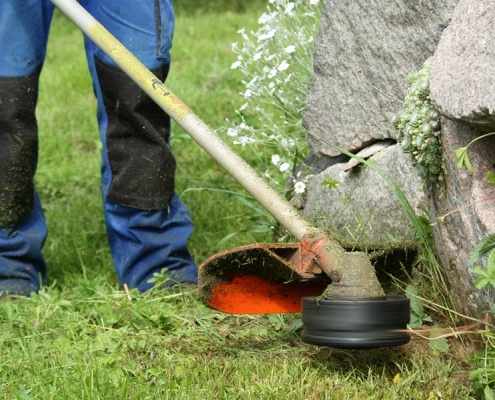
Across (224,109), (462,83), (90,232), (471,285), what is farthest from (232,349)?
(224,109)

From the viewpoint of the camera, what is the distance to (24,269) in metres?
3.49

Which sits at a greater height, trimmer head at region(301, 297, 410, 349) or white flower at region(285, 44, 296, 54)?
white flower at region(285, 44, 296, 54)

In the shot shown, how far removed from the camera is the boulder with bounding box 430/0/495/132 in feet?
7.06

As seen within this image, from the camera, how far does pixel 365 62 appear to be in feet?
10.3

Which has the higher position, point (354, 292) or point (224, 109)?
point (354, 292)

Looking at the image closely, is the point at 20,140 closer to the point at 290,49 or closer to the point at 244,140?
the point at 244,140

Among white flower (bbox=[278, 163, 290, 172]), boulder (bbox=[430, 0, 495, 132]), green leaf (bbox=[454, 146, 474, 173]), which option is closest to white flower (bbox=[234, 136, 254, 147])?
white flower (bbox=[278, 163, 290, 172])

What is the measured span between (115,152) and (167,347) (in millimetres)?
915

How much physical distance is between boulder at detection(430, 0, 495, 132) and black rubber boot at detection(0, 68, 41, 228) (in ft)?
5.10

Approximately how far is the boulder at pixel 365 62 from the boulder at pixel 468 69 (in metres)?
0.49

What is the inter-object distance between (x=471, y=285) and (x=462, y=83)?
1.83 feet

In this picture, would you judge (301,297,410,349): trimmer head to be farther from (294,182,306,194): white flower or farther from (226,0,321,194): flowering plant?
(226,0,321,194): flowering plant

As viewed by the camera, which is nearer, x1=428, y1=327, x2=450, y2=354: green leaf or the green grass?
the green grass

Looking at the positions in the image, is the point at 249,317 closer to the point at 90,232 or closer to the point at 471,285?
the point at 471,285
